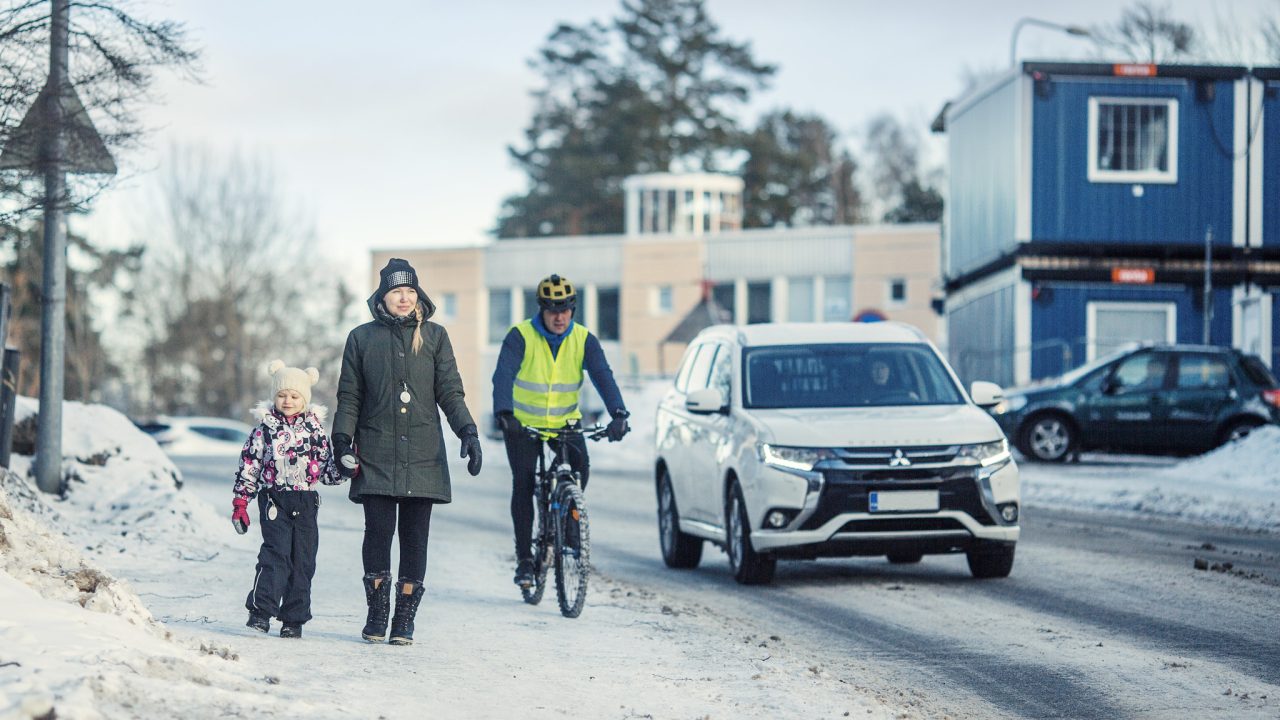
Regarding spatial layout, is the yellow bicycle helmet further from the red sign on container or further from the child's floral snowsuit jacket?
the red sign on container

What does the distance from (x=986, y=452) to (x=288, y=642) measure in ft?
16.9

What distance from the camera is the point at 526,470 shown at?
10.7m

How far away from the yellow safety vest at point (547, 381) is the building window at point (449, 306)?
186ft

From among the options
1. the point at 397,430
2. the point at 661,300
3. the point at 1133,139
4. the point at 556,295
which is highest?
the point at 1133,139

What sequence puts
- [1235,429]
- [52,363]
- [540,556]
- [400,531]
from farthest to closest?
[1235,429], [52,363], [540,556], [400,531]

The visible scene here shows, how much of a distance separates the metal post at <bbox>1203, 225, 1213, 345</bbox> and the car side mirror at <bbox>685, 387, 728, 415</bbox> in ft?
69.9

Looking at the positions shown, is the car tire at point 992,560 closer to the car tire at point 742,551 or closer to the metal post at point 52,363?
the car tire at point 742,551

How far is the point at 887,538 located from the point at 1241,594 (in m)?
2.10

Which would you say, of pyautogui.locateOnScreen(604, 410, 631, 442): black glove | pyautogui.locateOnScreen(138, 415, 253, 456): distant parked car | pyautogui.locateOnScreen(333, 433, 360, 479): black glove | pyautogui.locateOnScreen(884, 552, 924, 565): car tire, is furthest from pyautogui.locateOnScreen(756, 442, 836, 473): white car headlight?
pyautogui.locateOnScreen(138, 415, 253, 456): distant parked car

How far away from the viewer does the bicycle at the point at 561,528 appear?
10.1 meters

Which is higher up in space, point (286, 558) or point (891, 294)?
point (891, 294)

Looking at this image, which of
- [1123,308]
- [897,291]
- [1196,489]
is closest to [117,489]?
[1196,489]

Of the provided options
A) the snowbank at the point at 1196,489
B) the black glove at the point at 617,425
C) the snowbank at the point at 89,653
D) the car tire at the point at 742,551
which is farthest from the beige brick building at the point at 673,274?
the snowbank at the point at 89,653

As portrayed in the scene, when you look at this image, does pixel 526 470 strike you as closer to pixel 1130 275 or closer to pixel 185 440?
pixel 1130 275
